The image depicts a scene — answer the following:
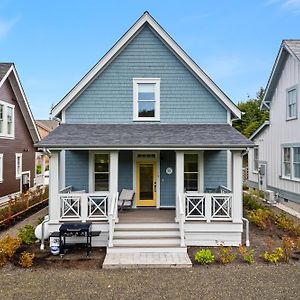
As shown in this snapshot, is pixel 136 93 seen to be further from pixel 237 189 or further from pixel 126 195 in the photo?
pixel 237 189

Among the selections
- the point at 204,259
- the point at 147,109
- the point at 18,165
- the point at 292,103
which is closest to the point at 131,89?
the point at 147,109

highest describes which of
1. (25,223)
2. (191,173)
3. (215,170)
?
(215,170)

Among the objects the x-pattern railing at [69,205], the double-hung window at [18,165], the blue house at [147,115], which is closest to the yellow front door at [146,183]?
the blue house at [147,115]

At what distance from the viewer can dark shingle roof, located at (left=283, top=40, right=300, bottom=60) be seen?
15.7 m

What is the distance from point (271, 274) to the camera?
25.7ft

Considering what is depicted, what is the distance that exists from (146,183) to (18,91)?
11929mm

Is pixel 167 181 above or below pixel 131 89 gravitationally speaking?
below

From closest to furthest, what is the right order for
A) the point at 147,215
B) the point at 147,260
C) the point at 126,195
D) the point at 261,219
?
the point at 147,260 < the point at 147,215 < the point at 261,219 < the point at 126,195

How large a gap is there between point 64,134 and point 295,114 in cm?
1143

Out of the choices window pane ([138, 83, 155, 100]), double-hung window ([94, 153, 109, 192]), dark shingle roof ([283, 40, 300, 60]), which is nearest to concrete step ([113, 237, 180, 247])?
double-hung window ([94, 153, 109, 192])

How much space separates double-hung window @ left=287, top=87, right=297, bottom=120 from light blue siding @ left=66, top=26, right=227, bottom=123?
5.11 m

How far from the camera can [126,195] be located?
12828 mm

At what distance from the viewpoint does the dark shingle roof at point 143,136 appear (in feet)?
35.3

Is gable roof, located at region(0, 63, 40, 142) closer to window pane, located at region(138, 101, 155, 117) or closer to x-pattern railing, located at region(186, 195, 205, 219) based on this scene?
window pane, located at region(138, 101, 155, 117)
